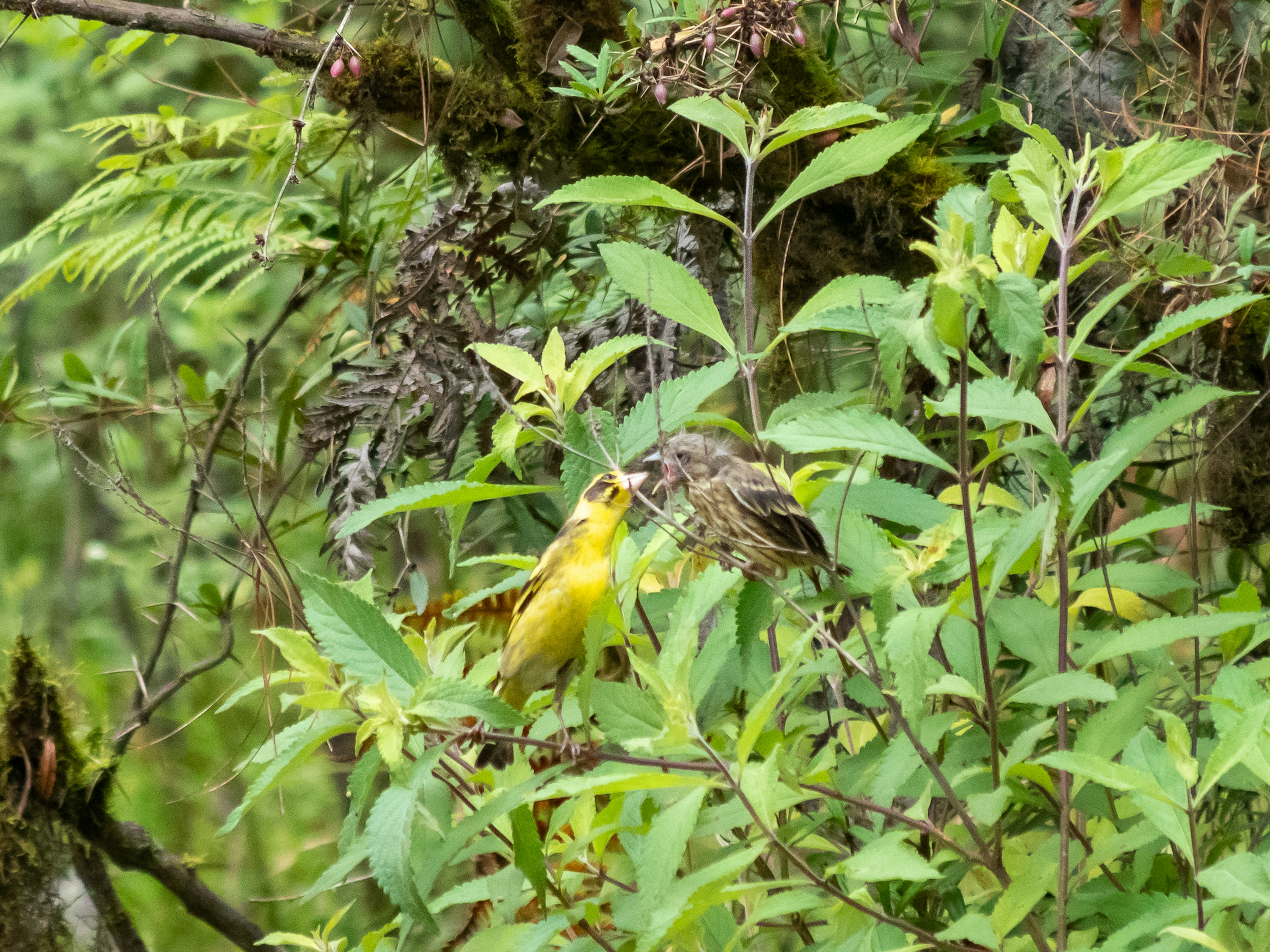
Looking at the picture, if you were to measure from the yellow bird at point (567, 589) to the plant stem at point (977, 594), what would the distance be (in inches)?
11.4

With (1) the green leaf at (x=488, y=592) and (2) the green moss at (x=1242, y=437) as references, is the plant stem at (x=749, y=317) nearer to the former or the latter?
(1) the green leaf at (x=488, y=592)

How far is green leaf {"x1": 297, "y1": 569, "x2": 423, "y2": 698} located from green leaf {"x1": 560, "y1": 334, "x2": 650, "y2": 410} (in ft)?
0.69

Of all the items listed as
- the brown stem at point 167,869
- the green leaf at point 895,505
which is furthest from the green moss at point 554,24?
the brown stem at point 167,869

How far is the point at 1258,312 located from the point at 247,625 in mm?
1833

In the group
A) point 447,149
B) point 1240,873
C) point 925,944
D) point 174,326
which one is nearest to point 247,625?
point 174,326

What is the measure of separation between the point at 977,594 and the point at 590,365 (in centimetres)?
32

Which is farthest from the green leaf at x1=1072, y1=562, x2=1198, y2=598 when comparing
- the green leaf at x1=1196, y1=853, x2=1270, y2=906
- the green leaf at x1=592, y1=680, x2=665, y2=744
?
the green leaf at x1=592, y1=680, x2=665, y2=744

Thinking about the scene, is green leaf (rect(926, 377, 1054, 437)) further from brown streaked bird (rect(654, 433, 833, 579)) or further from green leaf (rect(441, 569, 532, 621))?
green leaf (rect(441, 569, 532, 621))

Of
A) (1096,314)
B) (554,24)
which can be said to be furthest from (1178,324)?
(554,24)

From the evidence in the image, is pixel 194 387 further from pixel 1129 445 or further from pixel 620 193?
pixel 1129 445

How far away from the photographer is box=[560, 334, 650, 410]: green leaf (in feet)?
2.41

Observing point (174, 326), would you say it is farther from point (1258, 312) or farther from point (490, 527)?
point (1258, 312)

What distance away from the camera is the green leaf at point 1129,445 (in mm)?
587

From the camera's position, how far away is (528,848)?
713 millimetres
